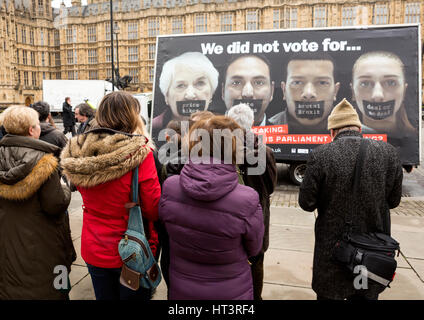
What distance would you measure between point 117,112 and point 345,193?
5.51 ft

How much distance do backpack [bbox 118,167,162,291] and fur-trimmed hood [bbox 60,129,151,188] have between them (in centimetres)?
11

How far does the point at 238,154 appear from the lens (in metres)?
1.99

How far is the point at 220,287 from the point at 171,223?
18.1 inches

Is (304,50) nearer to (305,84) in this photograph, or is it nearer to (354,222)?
(305,84)

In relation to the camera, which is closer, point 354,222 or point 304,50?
point 354,222

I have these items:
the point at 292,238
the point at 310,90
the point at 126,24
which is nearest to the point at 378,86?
the point at 310,90

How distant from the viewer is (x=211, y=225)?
74.3 inches

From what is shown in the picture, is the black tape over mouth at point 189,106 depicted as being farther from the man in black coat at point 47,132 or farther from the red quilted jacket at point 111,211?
the red quilted jacket at point 111,211

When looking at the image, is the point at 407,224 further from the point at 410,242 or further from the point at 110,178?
the point at 110,178

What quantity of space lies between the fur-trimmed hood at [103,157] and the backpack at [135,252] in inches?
4.3

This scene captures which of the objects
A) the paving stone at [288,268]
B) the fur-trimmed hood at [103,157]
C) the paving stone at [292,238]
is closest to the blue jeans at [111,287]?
the fur-trimmed hood at [103,157]

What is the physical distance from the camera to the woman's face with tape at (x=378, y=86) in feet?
22.2

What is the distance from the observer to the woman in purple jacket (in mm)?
1883
